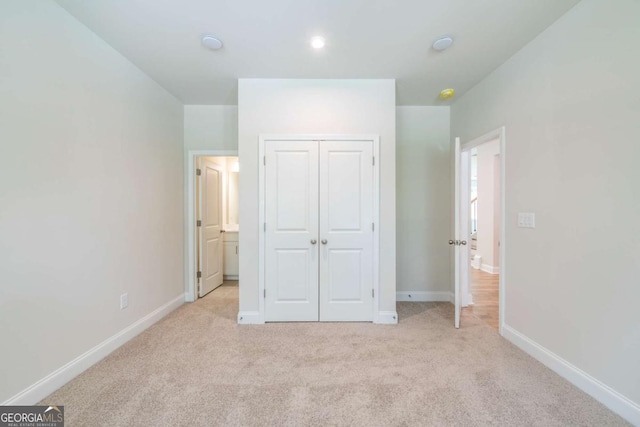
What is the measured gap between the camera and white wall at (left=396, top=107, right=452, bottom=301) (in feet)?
11.3

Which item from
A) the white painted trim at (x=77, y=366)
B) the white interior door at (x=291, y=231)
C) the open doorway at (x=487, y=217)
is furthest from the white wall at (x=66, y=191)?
the open doorway at (x=487, y=217)

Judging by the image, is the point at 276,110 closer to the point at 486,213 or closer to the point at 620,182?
the point at 620,182

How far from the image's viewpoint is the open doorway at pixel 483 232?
2.54 meters

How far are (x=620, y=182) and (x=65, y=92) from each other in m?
3.69

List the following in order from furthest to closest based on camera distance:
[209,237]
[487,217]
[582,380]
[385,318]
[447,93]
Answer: [487,217] → [209,237] → [447,93] → [385,318] → [582,380]

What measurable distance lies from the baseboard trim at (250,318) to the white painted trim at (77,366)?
0.95 metres

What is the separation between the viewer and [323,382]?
178cm

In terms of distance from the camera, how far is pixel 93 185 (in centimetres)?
203

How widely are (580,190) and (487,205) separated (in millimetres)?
3748

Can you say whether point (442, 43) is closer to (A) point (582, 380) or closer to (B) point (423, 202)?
(B) point (423, 202)

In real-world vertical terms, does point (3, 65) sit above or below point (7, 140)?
above

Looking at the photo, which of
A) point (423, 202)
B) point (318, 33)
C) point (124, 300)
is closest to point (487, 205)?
point (423, 202)

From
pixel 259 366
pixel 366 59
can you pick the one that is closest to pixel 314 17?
pixel 366 59

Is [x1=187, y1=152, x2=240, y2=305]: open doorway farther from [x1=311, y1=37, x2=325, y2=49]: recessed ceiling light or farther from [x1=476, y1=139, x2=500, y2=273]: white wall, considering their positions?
[x1=476, y1=139, x2=500, y2=273]: white wall
